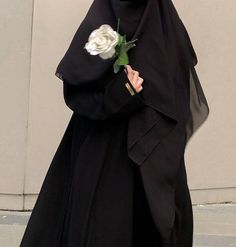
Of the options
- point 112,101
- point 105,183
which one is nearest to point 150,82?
point 112,101

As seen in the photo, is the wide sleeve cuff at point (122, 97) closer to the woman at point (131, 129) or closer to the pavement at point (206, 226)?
the woman at point (131, 129)

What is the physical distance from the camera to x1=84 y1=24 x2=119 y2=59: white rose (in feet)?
8.20

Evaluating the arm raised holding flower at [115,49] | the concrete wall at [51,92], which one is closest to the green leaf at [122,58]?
the arm raised holding flower at [115,49]

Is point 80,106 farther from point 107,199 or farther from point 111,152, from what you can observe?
point 107,199

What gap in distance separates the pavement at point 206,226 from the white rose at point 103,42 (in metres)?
2.25

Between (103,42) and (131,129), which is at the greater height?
(103,42)

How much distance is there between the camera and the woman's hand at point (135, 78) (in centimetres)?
251

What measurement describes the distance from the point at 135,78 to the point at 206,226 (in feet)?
8.38

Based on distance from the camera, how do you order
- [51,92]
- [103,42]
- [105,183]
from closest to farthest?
[103,42] < [105,183] < [51,92]

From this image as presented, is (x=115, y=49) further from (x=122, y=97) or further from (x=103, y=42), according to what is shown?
(x=122, y=97)

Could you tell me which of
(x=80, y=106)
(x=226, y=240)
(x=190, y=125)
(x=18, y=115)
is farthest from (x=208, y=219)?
(x=80, y=106)

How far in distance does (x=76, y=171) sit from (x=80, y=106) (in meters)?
0.33

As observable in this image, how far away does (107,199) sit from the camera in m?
2.66

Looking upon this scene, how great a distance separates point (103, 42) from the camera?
2.51m
